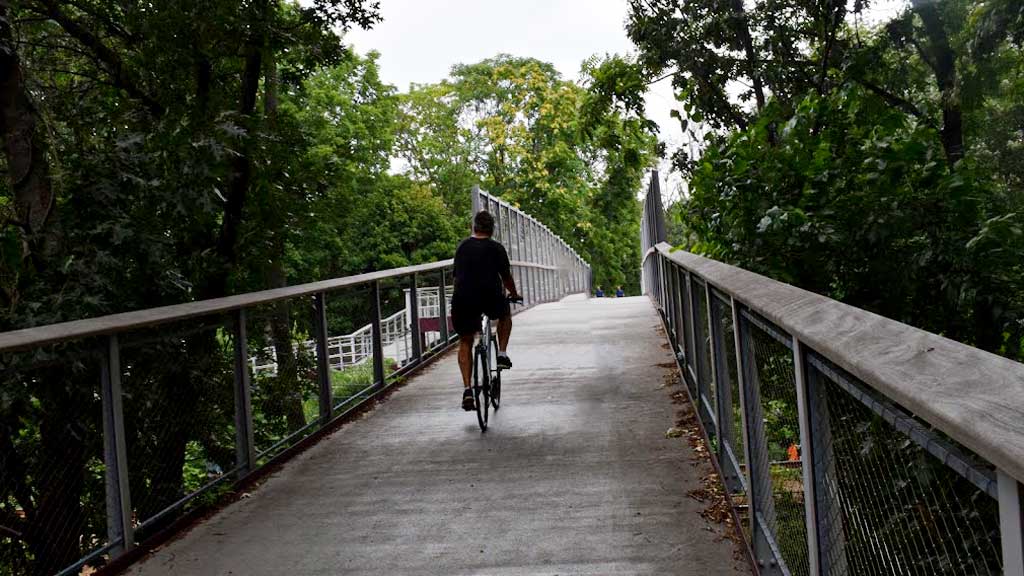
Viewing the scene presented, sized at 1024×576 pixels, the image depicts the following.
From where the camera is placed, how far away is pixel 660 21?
35.1 feet

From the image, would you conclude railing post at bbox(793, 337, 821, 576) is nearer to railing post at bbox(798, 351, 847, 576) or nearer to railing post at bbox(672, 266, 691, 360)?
railing post at bbox(798, 351, 847, 576)

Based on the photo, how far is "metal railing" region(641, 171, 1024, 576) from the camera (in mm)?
1267

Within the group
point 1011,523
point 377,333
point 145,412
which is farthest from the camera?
point 377,333

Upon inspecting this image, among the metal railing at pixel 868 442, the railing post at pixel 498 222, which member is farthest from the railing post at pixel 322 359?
the railing post at pixel 498 222

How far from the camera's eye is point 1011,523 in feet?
3.90

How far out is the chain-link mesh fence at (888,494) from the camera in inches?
57.5

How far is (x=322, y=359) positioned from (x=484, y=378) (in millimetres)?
1209

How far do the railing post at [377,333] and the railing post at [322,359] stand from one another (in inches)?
55.5

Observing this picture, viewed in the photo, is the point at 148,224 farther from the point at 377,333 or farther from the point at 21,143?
the point at 377,333

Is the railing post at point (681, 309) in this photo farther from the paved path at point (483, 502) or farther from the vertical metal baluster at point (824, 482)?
the vertical metal baluster at point (824, 482)

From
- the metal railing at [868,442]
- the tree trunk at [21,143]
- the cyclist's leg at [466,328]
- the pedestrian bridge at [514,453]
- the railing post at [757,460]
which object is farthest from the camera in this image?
the cyclist's leg at [466,328]

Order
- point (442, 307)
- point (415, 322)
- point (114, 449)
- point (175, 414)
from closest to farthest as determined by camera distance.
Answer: point (114, 449) → point (175, 414) → point (415, 322) → point (442, 307)

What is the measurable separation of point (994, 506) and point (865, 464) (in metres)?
0.87

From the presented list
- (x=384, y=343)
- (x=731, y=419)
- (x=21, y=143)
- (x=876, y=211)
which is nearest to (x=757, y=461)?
(x=731, y=419)
